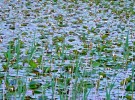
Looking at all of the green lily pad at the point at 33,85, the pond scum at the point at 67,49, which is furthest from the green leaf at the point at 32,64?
the green lily pad at the point at 33,85

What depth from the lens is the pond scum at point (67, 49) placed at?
5375mm

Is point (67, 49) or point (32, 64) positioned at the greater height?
point (32, 64)

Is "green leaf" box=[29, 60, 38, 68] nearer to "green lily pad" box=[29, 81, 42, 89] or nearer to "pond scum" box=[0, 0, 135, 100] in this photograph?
"pond scum" box=[0, 0, 135, 100]

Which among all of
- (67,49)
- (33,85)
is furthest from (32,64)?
(67,49)

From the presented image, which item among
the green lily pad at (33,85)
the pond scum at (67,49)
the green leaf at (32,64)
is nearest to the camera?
the pond scum at (67,49)

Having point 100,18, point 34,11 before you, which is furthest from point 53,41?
point 34,11

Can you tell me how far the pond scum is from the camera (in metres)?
5.38

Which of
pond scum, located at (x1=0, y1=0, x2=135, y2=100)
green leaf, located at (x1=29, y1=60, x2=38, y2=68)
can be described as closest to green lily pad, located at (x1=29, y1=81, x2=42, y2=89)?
pond scum, located at (x1=0, y1=0, x2=135, y2=100)

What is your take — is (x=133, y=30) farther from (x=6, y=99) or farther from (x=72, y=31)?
(x=6, y=99)

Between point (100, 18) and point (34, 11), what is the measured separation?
1.71 metres

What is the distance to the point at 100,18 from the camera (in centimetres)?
1148

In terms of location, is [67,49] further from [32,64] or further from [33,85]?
[33,85]

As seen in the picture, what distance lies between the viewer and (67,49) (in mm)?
7832

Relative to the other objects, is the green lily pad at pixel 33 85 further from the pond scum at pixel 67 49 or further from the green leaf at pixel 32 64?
the green leaf at pixel 32 64
